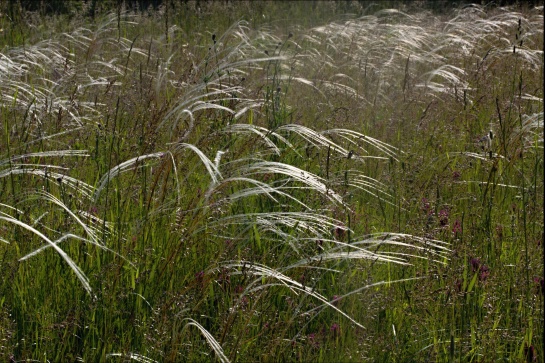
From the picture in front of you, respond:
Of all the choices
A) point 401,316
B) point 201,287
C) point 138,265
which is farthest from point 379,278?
point 138,265

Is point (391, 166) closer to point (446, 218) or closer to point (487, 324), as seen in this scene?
point (446, 218)

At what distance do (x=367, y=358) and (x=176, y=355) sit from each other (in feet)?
1.41

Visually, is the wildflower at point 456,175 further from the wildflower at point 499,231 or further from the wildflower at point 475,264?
→ the wildflower at point 475,264

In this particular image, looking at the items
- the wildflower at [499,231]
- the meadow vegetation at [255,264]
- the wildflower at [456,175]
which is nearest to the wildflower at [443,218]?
the meadow vegetation at [255,264]

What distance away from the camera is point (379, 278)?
7.02ft

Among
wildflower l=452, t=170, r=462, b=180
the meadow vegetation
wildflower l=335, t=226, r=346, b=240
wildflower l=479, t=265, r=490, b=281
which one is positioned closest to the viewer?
the meadow vegetation

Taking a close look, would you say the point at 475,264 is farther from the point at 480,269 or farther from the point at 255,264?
the point at 255,264

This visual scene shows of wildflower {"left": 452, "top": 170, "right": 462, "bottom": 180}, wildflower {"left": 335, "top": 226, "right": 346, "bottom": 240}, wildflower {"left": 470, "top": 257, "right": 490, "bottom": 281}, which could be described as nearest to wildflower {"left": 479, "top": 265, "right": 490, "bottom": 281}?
wildflower {"left": 470, "top": 257, "right": 490, "bottom": 281}

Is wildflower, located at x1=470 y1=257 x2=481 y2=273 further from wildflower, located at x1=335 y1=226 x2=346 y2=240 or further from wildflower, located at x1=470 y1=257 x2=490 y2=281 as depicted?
wildflower, located at x1=335 y1=226 x2=346 y2=240

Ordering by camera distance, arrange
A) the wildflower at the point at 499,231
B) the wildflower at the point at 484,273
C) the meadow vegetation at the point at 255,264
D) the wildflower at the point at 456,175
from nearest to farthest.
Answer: the meadow vegetation at the point at 255,264
the wildflower at the point at 484,273
the wildflower at the point at 499,231
the wildflower at the point at 456,175

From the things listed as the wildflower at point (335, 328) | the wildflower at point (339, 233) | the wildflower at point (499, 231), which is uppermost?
the wildflower at point (339, 233)

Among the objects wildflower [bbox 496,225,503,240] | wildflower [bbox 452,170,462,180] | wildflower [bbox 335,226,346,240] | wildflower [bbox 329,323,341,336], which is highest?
wildflower [bbox 335,226,346,240]

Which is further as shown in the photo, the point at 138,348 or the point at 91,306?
the point at 138,348

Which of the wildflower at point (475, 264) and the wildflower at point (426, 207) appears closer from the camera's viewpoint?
the wildflower at point (475, 264)
